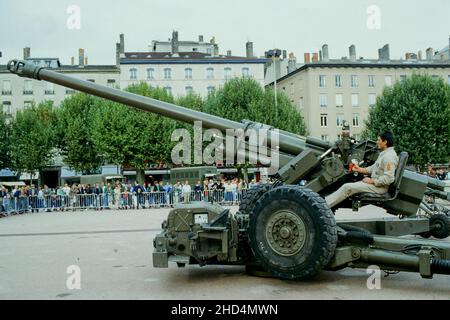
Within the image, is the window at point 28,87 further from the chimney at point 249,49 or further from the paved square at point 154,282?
the paved square at point 154,282

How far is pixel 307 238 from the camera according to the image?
636cm

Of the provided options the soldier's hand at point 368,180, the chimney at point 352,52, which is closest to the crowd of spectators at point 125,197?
the soldier's hand at point 368,180

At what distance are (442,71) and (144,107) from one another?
61.0 m

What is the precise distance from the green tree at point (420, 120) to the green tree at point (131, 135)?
58.8 feet

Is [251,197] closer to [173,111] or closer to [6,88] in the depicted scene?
[173,111]

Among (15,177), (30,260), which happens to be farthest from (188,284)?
(15,177)

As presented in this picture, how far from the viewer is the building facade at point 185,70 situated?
6138 centimetres

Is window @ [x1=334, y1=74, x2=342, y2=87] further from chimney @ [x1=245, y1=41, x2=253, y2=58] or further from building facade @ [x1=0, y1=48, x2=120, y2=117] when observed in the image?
building facade @ [x1=0, y1=48, x2=120, y2=117]

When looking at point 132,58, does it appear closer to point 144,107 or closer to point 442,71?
point 442,71

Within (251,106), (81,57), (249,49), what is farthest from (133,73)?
(251,106)

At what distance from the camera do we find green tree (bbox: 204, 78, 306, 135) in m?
41.6

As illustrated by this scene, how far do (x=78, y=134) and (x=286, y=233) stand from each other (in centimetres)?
4355
